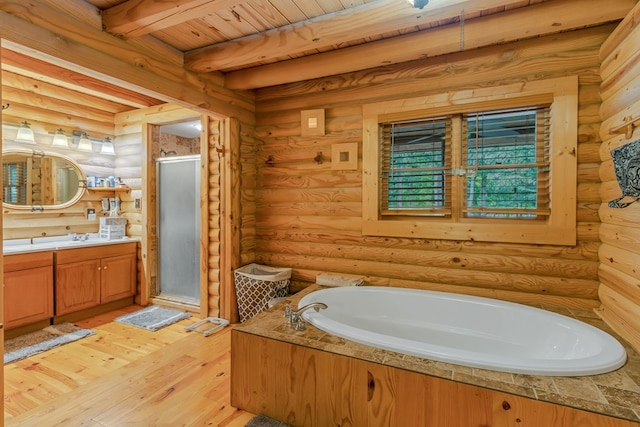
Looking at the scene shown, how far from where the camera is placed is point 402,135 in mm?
2830

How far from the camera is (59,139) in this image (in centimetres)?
353

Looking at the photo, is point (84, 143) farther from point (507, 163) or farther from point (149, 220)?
point (507, 163)

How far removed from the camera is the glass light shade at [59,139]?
3507 millimetres

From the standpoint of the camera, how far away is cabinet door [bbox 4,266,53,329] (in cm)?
276

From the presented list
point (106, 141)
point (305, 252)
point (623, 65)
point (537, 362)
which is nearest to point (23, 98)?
point (106, 141)

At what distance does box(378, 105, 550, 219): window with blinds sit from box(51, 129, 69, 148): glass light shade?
3.50 m

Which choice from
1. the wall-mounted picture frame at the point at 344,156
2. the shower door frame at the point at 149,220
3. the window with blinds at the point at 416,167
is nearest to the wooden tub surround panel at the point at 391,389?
the window with blinds at the point at 416,167

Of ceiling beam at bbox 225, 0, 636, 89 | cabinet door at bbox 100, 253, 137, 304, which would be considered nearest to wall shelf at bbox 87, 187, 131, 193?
cabinet door at bbox 100, 253, 137, 304

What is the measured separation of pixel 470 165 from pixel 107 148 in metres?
4.14

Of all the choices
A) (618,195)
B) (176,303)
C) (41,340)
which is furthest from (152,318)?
(618,195)

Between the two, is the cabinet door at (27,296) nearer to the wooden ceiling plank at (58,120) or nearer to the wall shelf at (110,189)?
the wall shelf at (110,189)

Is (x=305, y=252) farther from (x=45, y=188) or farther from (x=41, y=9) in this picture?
(x=45, y=188)

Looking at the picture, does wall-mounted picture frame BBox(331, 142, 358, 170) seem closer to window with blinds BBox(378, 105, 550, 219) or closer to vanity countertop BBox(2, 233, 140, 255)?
window with blinds BBox(378, 105, 550, 219)

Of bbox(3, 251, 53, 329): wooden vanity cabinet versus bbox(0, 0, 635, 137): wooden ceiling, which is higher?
bbox(0, 0, 635, 137): wooden ceiling
